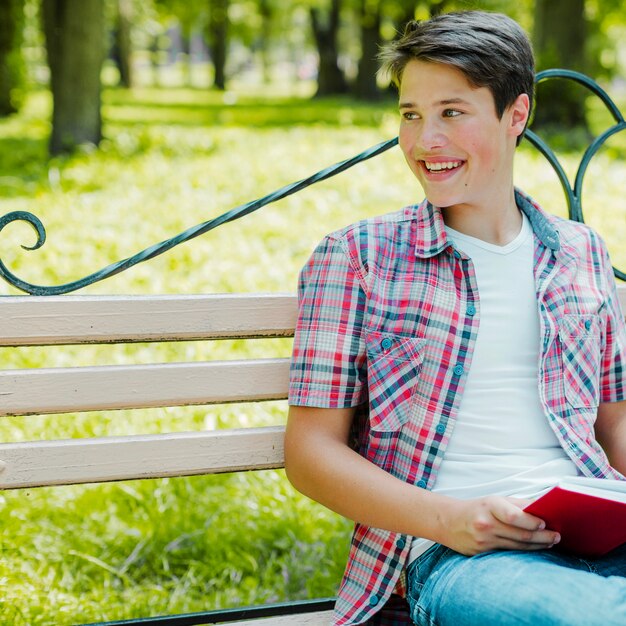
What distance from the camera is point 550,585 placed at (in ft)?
5.37

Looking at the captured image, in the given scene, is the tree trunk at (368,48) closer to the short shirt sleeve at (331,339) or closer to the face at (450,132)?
the face at (450,132)

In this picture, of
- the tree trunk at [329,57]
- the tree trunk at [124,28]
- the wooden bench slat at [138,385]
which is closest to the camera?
the wooden bench slat at [138,385]

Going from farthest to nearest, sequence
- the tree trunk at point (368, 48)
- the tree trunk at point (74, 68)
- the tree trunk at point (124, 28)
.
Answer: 1. the tree trunk at point (124, 28)
2. the tree trunk at point (368, 48)
3. the tree trunk at point (74, 68)

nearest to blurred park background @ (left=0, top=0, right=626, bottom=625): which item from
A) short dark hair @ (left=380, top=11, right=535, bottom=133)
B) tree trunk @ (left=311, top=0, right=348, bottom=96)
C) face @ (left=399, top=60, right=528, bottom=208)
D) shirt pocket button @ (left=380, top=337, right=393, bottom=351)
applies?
short dark hair @ (left=380, top=11, right=535, bottom=133)

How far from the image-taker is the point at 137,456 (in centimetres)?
217

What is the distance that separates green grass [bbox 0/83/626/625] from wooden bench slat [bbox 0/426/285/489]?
0.65 m

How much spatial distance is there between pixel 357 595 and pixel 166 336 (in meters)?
0.71

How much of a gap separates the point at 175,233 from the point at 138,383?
4.32m

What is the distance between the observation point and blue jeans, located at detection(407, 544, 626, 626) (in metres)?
1.58

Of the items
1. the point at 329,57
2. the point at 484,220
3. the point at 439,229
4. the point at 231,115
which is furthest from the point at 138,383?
the point at 329,57

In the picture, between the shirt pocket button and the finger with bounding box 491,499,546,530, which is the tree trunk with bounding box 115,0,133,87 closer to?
the shirt pocket button

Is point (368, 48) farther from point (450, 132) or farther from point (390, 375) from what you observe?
point (390, 375)

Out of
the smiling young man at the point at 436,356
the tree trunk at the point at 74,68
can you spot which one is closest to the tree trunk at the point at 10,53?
the tree trunk at the point at 74,68

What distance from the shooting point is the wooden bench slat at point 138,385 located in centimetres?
207
